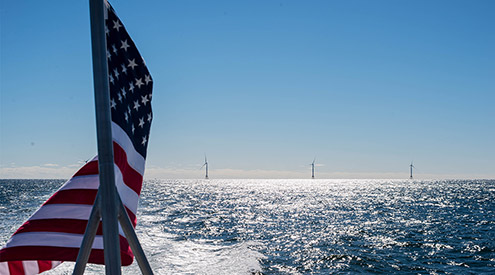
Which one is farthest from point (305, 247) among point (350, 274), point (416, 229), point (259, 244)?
point (416, 229)

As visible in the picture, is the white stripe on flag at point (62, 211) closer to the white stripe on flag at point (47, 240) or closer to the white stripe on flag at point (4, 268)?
the white stripe on flag at point (47, 240)

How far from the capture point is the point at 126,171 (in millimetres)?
5668

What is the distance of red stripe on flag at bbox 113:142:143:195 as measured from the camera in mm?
→ 5246

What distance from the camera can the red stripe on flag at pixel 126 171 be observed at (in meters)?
5.25

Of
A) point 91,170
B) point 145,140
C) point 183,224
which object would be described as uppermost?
point 145,140

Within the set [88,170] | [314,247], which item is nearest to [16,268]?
[88,170]

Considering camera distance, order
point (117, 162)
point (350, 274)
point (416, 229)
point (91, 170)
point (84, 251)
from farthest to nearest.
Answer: point (416, 229)
point (350, 274)
point (91, 170)
point (117, 162)
point (84, 251)

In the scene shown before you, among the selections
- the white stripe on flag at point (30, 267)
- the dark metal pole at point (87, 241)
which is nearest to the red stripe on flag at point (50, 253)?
the white stripe on flag at point (30, 267)

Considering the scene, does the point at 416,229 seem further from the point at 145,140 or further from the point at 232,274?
the point at 145,140

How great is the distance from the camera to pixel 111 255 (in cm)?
405

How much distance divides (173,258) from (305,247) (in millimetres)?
11459

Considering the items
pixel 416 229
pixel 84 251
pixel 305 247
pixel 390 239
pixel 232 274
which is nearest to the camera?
pixel 84 251

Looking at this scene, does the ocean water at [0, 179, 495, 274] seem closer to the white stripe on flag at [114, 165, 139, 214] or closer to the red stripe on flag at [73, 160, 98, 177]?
the white stripe on flag at [114, 165, 139, 214]

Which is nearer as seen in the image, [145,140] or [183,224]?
[145,140]
